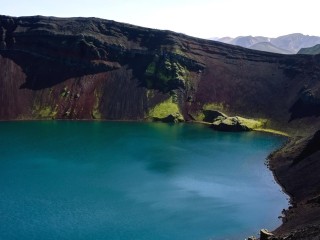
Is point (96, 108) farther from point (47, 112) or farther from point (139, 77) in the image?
point (139, 77)

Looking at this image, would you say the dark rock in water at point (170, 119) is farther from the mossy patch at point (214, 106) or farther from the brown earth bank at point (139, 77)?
the mossy patch at point (214, 106)

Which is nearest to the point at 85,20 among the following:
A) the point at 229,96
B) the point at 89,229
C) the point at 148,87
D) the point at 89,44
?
the point at 89,44

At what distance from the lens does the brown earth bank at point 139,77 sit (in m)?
162

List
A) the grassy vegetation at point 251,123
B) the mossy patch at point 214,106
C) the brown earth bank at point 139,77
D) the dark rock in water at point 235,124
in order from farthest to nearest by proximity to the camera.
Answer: the mossy patch at point 214,106 < the brown earth bank at point 139,77 < the grassy vegetation at point 251,123 < the dark rock in water at point 235,124

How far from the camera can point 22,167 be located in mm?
97625

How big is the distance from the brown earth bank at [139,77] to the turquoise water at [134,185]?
22164 mm

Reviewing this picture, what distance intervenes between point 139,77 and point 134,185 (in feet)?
312

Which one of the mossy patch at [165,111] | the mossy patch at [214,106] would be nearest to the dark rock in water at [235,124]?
the mossy patch at [214,106]

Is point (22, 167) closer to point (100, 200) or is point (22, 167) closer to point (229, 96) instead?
point (100, 200)

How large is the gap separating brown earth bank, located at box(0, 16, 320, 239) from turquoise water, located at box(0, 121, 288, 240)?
22.2 m

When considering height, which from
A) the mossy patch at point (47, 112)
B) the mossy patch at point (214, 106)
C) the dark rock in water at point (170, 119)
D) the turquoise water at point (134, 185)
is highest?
the mossy patch at point (214, 106)

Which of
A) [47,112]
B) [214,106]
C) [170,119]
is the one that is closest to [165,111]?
[170,119]

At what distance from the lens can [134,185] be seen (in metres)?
86.6

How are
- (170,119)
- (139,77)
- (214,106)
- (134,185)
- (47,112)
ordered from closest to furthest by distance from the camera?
(134,185) < (170,119) < (47,112) < (214,106) < (139,77)
